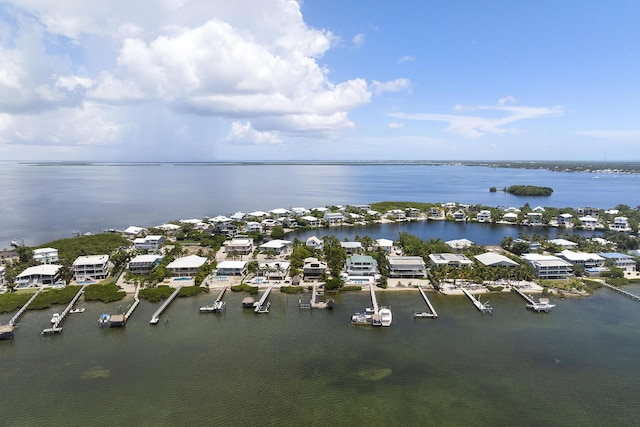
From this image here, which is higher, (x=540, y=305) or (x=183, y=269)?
(x=183, y=269)

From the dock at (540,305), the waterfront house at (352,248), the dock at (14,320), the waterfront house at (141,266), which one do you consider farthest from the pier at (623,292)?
the dock at (14,320)

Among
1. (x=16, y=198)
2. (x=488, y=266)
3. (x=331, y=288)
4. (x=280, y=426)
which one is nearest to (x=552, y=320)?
(x=488, y=266)

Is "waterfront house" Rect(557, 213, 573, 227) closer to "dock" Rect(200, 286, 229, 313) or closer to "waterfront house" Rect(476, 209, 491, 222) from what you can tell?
"waterfront house" Rect(476, 209, 491, 222)

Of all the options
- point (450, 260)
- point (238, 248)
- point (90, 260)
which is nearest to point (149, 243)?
point (90, 260)

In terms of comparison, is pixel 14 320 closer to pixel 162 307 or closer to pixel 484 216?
pixel 162 307

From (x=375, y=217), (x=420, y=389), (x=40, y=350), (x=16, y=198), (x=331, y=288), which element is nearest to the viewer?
(x=420, y=389)

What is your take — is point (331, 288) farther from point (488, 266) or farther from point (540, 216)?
point (540, 216)
